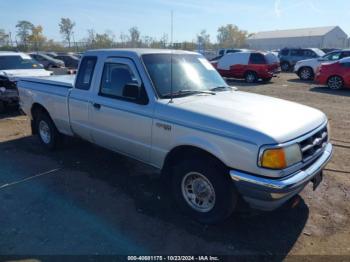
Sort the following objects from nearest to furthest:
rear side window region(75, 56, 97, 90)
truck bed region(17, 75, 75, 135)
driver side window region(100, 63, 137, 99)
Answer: driver side window region(100, 63, 137, 99) < rear side window region(75, 56, 97, 90) < truck bed region(17, 75, 75, 135)

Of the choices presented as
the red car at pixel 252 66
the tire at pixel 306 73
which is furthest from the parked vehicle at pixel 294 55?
the red car at pixel 252 66

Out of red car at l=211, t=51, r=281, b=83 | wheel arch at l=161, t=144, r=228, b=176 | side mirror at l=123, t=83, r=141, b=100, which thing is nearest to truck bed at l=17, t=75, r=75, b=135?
side mirror at l=123, t=83, r=141, b=100

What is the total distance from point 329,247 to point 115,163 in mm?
3528

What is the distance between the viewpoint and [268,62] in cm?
1692

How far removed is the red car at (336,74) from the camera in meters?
13.5

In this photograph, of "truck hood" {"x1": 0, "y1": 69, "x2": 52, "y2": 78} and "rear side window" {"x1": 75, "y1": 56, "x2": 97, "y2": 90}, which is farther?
"truck hood" {"x1": 0, "y1": 69, "x2": 52, "y2": 78}

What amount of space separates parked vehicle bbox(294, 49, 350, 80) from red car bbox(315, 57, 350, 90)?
3.66 meters

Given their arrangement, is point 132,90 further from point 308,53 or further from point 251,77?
point 308,53

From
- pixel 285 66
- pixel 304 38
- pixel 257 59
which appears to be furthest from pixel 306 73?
pixel 304 38

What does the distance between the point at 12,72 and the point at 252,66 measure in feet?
39.5

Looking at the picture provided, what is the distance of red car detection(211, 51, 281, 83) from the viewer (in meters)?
17.0

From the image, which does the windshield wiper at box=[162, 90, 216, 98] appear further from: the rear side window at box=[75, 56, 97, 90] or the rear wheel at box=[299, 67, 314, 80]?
the rear wheel at box=[299, 67, 314, 80]

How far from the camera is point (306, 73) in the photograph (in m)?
18.5

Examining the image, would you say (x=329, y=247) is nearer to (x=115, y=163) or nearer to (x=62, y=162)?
(x=115, y=163)
